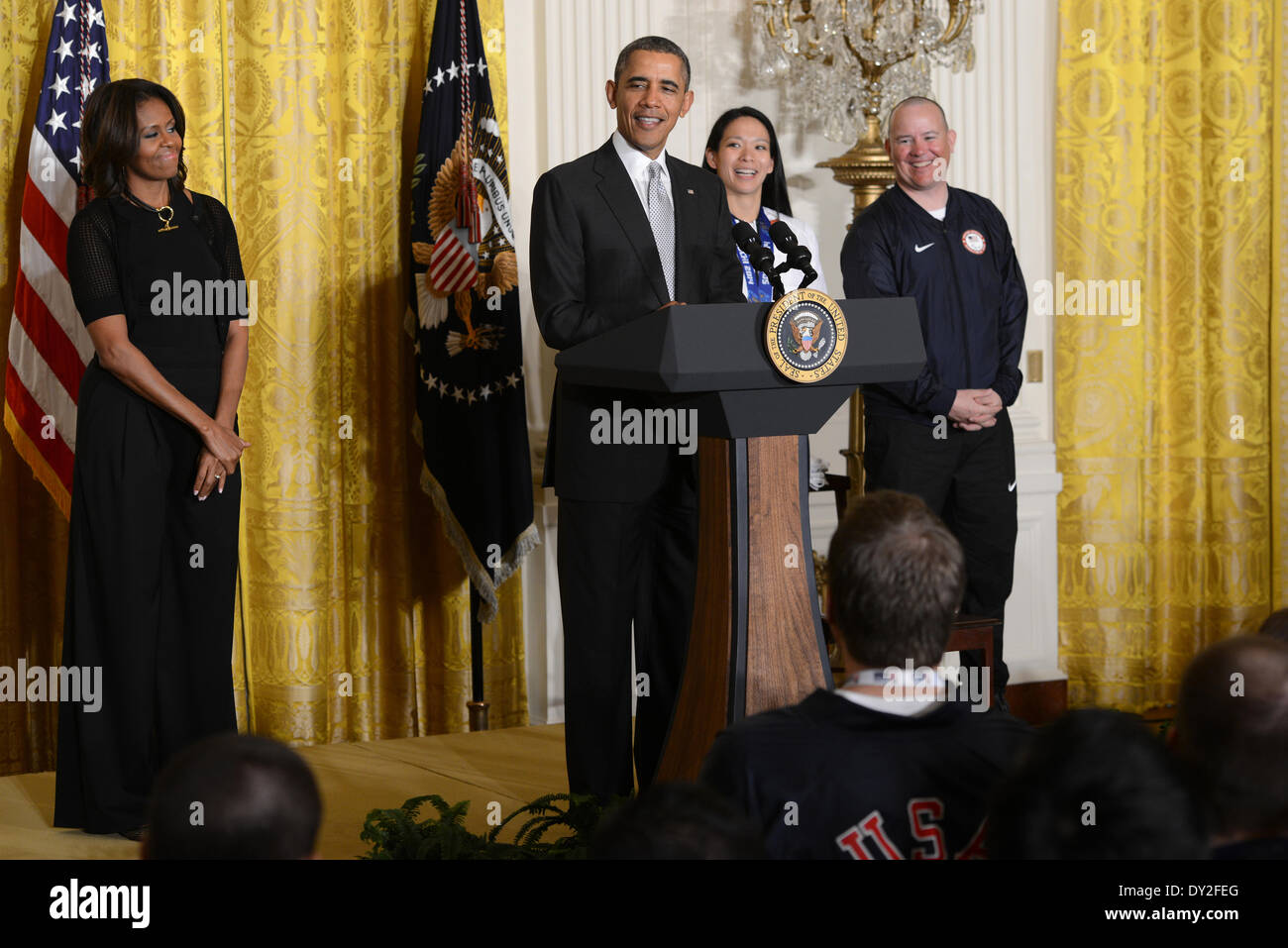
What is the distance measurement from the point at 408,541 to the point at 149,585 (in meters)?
1.32

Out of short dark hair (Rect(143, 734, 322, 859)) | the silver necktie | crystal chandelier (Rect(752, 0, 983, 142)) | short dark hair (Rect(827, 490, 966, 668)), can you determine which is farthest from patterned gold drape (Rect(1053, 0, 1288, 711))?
short dark hair (Rect(143, 734, 322, 859))

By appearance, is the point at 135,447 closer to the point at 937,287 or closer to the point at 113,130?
the point at 113,130

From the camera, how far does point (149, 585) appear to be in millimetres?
3461

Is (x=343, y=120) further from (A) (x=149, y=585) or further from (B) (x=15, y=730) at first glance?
(B) (x=15, y=730)

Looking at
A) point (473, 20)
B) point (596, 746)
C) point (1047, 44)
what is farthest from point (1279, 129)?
point (596, 746)

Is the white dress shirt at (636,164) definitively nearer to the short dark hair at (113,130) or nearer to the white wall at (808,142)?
the short dark hair at (113,130)

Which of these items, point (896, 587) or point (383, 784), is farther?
point (383, 784)

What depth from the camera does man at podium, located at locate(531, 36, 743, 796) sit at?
3.24m

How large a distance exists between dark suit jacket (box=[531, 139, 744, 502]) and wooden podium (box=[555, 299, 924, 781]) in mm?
472

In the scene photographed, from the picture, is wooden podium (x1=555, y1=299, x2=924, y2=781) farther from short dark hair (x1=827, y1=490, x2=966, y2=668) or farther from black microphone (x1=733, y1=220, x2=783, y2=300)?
short dark hair (x1=827, y1=490, x2=966, y2=668)

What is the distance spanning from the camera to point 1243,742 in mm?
1545

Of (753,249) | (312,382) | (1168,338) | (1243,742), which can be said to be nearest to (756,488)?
(753,249)

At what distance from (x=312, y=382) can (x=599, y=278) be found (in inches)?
58.1

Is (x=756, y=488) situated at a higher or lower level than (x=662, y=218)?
lower
